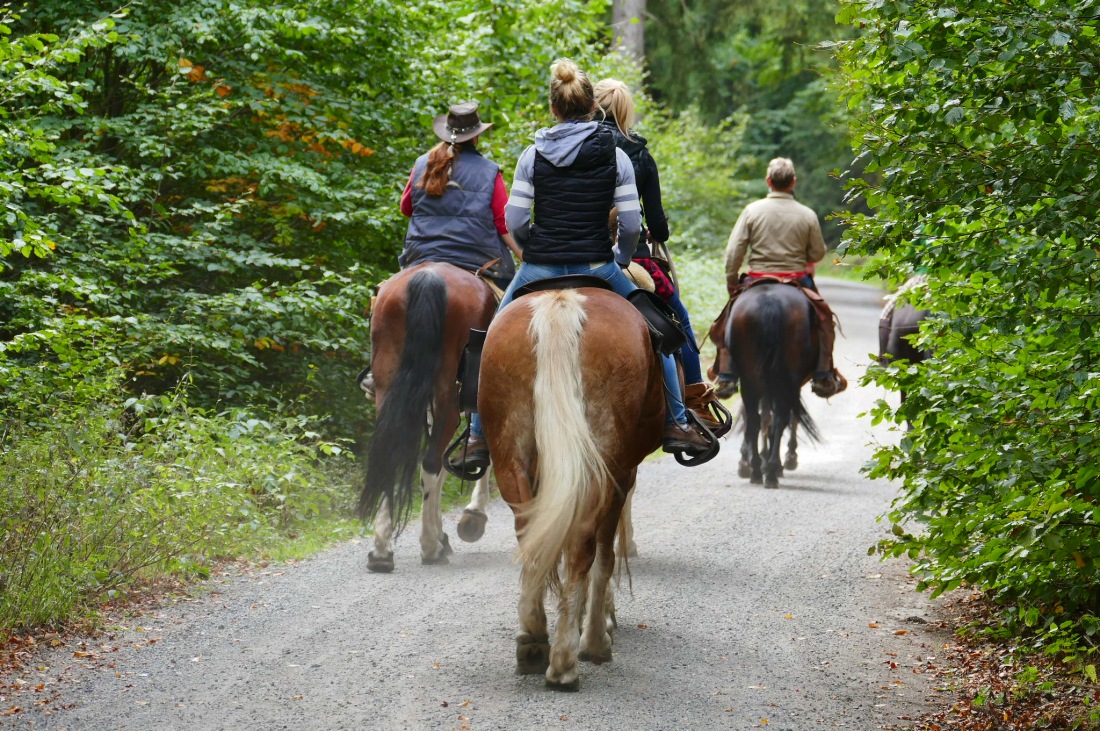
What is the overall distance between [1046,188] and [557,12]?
9793mm

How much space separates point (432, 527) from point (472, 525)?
441mm

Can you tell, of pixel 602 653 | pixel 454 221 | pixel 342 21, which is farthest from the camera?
pixel 342 21

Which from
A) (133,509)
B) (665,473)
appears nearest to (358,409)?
(665,473)

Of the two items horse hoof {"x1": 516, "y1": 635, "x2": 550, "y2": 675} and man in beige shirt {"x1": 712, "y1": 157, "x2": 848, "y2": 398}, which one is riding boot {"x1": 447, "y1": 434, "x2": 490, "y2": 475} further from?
man in beige shirt {"x1": 712, "y1": 157, "x2": 848, "y2": 398}

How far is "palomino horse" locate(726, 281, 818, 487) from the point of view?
1107 centimetres

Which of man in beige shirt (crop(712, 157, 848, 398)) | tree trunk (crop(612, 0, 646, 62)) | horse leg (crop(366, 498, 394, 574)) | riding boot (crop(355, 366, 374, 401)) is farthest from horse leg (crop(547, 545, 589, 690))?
tree trunk (crop(612, 0, 646, 62))

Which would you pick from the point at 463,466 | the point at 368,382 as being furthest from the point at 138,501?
the point at 463,466

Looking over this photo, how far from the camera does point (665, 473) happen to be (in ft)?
40.9

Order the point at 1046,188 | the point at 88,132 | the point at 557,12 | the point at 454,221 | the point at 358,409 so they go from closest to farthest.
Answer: the point at 1046,188 < the point at 454,221 < the point at 88,132 < the point at 358,409 < the point at 557,12

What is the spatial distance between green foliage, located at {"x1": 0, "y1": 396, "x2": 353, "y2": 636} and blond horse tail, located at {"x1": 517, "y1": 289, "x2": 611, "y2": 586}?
2.81m

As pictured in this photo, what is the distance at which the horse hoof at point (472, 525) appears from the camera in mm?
8453

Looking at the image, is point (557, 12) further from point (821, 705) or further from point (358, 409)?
point (821, 705)

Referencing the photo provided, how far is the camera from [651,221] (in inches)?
264

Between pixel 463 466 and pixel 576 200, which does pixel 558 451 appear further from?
pixel 576 200
